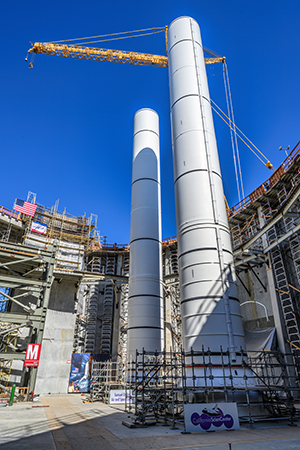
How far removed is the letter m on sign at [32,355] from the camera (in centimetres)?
1805

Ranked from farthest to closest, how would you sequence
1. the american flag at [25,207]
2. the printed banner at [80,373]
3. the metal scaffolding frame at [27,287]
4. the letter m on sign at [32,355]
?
1. the american flag at [25,207]
2. the printed banner at [80,373]
3. the metal scaffolding frame at [27,287]
4. the letter m on sign at [32,355]

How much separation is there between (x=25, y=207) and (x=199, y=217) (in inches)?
927

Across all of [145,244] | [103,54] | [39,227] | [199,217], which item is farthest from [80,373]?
[103,54]

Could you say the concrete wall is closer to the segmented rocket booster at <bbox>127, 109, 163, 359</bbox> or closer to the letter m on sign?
the letter m on sign

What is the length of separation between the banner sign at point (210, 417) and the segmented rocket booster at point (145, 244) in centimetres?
1023

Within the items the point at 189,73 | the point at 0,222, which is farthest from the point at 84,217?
the point at 189,73

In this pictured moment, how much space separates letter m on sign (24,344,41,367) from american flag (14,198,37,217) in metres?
16.4

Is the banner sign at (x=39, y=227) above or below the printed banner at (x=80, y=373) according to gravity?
above

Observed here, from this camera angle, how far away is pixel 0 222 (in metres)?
28.9

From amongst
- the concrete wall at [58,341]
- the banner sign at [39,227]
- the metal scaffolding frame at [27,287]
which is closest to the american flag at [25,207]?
the banner sign at [39,227]

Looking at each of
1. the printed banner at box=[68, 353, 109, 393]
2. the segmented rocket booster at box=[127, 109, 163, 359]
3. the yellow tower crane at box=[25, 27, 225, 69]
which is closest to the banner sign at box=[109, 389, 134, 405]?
the segmented rocket booster at box=[127, 109, 163, 359]

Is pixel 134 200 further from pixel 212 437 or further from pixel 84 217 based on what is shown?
pixel 212 437

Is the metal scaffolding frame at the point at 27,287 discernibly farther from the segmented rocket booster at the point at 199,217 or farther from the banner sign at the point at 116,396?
the segmented rocket booster at the point at 199,217

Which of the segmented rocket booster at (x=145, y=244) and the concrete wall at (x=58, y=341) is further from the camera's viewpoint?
the concrete wall at (x=58, y=341)
